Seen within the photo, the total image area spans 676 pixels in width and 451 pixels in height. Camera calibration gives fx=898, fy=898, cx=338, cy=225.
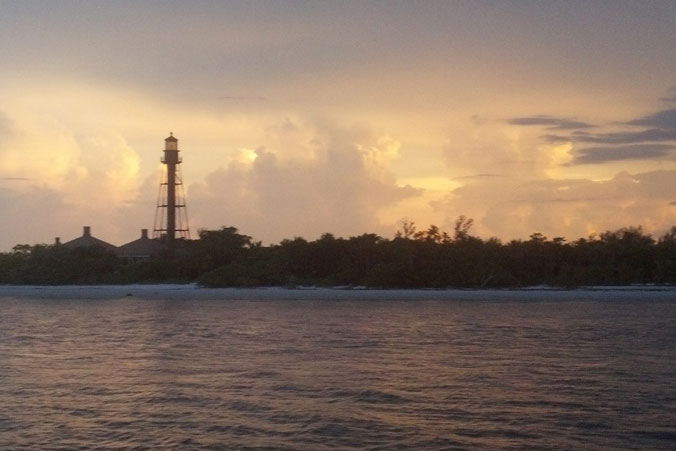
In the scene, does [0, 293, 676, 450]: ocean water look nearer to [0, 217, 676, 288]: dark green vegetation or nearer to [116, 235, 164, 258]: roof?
[0, 217, 676, 288]: dark green vegetation

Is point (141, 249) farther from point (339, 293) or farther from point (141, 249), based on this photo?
point (339, 293)

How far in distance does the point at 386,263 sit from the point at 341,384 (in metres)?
38.4

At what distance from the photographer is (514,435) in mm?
14336

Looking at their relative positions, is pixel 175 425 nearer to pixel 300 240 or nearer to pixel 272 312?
pixel 272 312

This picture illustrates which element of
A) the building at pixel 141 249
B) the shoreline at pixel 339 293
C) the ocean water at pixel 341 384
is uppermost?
the building at pixel 141 249

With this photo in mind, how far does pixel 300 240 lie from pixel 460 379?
41445 millimetres

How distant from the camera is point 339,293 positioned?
54656mm

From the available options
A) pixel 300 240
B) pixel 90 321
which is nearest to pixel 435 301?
pixel 300 240

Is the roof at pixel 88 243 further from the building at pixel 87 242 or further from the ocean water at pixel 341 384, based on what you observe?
the ocean water at pixel 341 384

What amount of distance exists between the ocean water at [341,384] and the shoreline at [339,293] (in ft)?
44.6

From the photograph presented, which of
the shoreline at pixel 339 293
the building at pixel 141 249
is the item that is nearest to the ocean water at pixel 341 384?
the shoreline at pixel 339 293

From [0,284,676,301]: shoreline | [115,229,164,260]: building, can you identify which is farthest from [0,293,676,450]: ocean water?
[115,229,164,260]: building

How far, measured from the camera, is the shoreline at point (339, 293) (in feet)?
169

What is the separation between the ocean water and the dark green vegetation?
17.7 metres
